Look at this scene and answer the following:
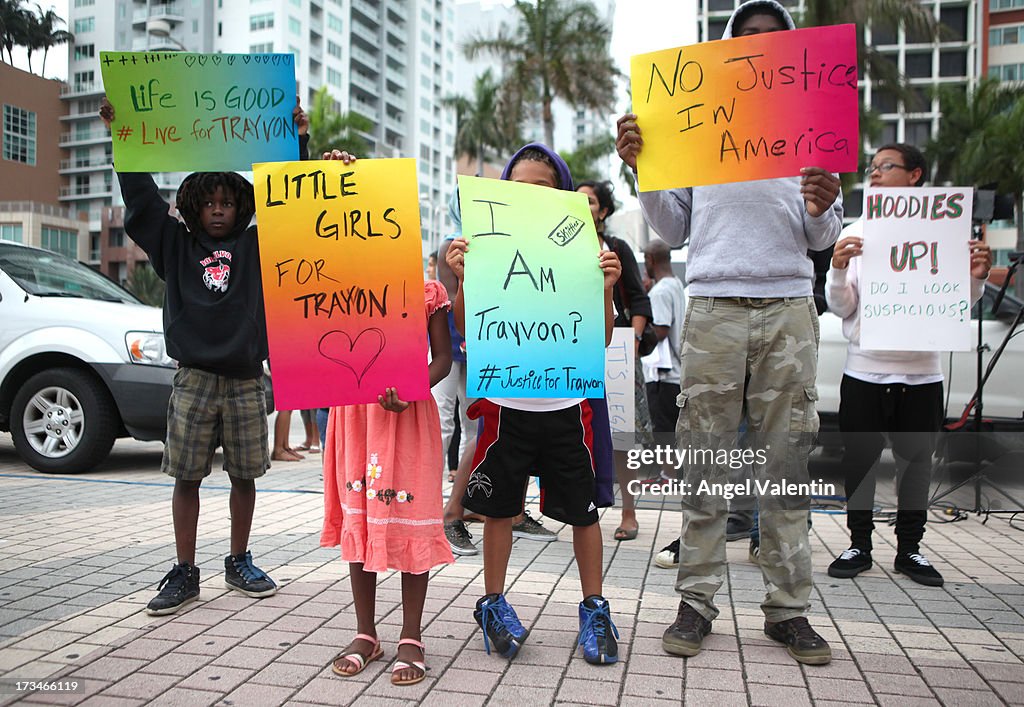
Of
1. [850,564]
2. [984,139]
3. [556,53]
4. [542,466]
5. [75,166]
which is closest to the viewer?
[542,466]

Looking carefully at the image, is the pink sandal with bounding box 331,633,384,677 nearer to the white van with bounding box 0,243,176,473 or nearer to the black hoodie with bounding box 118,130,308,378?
the black hoodie with bounding box 118,130,308,378

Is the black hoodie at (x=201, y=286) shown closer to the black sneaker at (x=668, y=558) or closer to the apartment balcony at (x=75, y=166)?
the apartment balcony at (x=75, y=166)

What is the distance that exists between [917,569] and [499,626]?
7.74 ft

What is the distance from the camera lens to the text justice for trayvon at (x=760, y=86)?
3.02 metres

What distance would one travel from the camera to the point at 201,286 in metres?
3.64

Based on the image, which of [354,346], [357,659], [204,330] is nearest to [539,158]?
[354,346]

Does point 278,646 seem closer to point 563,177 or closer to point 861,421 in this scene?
point 563,177

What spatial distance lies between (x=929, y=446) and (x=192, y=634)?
3669mm

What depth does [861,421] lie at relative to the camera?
4336 millimetres

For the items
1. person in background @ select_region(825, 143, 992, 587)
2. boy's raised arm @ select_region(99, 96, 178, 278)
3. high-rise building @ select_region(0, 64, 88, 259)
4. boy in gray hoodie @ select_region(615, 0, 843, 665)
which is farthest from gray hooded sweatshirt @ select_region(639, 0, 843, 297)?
high-rise building @ select_region(0, 64, 88, 259)

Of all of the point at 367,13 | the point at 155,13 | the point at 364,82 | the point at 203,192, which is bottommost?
the point at 203,192

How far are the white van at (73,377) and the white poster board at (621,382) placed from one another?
3.81 meters

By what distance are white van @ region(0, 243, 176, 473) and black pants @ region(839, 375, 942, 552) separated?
520 centimetres

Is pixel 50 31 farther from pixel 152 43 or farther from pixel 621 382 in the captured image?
pixel 621 382
